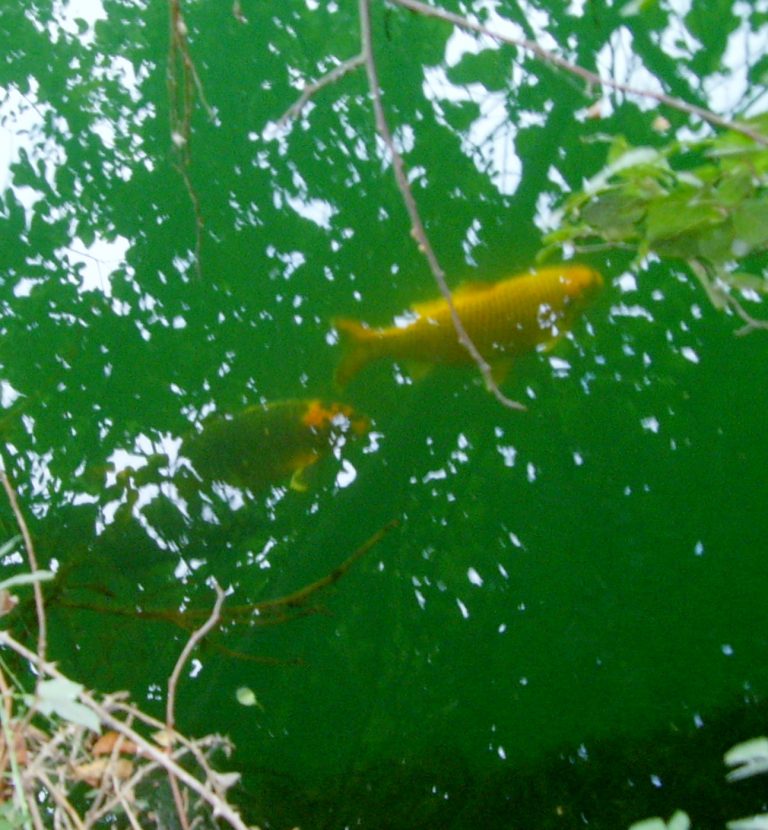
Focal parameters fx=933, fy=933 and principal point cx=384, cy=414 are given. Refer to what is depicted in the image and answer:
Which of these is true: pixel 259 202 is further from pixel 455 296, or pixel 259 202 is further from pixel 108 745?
pixel 108 745

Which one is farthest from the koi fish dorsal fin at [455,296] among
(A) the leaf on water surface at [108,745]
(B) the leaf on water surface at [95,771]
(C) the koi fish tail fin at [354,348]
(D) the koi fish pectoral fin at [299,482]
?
(B) the leaf on water surface at [95,771]

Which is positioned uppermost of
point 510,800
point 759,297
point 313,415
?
point 313,415

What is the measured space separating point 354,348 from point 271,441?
15.5 inches

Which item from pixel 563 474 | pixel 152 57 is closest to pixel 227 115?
pixel 152 57

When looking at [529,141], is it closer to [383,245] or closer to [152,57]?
[383,245]

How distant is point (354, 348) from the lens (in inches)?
115

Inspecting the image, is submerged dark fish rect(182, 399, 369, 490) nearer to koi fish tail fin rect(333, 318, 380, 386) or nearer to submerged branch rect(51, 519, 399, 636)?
koi fish tail fin rect(333, 318, 380, 386)

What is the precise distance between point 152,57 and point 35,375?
1362 millimetres

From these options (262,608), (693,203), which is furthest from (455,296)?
(693,203)

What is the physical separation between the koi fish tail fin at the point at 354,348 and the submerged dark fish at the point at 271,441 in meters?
0.13

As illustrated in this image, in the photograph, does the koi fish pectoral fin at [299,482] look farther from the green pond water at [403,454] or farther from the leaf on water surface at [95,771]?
the leaf on water surface at [95,771]

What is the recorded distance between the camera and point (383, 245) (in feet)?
10.1

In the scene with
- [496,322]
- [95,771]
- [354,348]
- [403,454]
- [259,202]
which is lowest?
[95,771]

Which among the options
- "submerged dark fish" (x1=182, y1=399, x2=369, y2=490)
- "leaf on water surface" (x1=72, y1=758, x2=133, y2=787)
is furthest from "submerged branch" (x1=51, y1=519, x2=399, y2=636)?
"leaf on water surface" (x1=72, y1=758, x2=133, y2=787)
